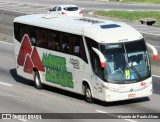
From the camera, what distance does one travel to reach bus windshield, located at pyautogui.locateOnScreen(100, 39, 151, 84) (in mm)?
20812

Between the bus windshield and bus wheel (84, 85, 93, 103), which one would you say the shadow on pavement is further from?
the bus windshield

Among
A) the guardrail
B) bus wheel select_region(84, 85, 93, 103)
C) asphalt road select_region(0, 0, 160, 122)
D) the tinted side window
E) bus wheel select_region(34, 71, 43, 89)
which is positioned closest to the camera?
asphalt road select_region(0, 0, 160, 122)

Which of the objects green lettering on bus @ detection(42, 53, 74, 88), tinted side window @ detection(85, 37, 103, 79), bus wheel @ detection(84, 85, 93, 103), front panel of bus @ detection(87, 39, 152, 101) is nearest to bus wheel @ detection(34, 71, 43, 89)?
green lettering on bus @ detection(42, 53, 74, 88)

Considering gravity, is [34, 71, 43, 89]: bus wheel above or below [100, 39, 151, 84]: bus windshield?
below

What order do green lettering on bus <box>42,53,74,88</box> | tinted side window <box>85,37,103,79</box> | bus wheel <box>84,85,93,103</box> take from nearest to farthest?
tinted side window <box>85,37,103,79</box>
bus wheel <box>84,85,93,103</box>
green lettering on bus <box>42,53,74,88</box>

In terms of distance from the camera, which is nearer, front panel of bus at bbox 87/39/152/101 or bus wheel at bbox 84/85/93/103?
front panel of bus at bbox 87/39/152/101

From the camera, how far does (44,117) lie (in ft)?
63.9

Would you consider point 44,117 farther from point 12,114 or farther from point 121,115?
point 121,115

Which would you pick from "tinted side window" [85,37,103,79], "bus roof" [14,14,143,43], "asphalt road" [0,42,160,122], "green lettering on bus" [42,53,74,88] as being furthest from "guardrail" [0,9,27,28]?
"tinted side window" [85,37,103,79]

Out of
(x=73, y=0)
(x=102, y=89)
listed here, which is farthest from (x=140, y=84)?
(x=73, y=0)

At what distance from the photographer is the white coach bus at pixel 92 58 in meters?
20.8

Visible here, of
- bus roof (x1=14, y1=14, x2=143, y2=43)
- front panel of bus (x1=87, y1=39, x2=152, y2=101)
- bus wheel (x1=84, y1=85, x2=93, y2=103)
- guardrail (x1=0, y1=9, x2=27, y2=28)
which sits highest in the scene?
bus roof (x1=14, y1=14, x2=143, y2=43)

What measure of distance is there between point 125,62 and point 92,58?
45.5 inches

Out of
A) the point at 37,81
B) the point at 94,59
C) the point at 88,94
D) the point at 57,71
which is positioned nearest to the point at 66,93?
the point at 57,71
